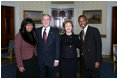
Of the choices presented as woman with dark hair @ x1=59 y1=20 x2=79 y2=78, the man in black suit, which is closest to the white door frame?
the man in black suit

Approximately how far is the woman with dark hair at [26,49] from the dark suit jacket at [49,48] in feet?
0.41

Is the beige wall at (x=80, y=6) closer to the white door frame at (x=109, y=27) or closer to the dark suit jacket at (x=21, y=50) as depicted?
the white door frame at (x=109, y=27)

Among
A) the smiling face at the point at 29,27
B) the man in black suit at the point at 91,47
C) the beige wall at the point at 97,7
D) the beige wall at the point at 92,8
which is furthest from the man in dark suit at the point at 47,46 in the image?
the beige wall at the point at 97,7

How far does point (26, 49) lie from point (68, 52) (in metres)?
0.70

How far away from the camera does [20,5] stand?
7543 mm

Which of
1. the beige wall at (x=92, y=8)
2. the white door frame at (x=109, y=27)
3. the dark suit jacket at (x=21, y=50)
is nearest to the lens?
the dark suit jacket at (x=21, y=50)

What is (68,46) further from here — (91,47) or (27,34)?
(27,34)

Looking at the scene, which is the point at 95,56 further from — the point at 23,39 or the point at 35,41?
the point at 23,39

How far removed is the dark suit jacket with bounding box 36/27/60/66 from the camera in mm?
2609

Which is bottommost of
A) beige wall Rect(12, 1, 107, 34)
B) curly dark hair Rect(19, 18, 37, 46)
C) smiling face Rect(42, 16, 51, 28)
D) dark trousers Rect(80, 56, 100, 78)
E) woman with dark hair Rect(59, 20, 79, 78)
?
dark trousers Rect(80, 56, 100, 78)

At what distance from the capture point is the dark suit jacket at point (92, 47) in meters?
2.68

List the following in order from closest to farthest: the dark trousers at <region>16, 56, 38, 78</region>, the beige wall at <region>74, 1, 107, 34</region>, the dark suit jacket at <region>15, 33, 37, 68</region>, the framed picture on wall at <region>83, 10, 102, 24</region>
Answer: the dark suit jacket at <region>15, 33, 37, 68</region> → the dark trousers at <region>16, 56, 38, 78</region> → the beige wall at <region>74, 1, 107, 34</region> → the framed picture on wall at <region>83, 10, 102, 24</region>

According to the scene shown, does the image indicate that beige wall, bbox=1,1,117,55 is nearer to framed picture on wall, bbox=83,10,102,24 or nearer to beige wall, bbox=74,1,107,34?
beige wall, bbox=74,1,107,34

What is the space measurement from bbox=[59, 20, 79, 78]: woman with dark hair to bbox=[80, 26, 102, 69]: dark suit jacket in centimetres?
18
